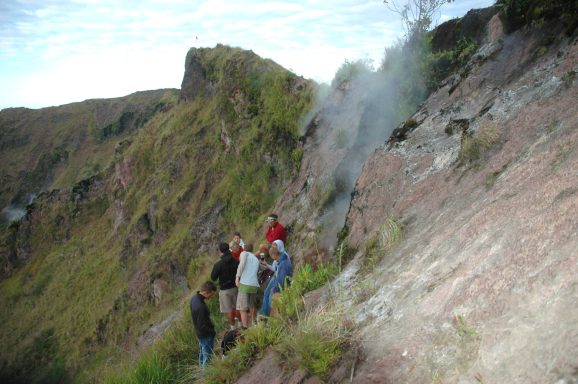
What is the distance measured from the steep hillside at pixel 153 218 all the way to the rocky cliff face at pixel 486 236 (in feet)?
28.5

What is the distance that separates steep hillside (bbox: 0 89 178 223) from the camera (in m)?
59.5

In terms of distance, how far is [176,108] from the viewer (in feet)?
96.1

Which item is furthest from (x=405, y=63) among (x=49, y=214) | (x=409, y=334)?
(x=49, y=214)

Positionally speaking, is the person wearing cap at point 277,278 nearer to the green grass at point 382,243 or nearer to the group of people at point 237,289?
the group of people at point 237,289

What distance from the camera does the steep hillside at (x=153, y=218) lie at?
18.4 metres

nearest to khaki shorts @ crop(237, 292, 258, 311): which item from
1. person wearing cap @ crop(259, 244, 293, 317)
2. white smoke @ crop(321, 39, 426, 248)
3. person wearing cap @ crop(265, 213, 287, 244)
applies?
person wearing cap @ crop(259, 244, 293, 317)

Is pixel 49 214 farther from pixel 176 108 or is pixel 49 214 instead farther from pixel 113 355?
pixel 113 355

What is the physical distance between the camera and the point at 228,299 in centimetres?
837

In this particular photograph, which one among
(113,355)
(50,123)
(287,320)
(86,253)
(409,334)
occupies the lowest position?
(113,355)

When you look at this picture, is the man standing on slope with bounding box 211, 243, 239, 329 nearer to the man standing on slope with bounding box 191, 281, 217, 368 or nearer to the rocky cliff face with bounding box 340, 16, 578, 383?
the man standing on slope with bounding box 191, 281, 217, 368

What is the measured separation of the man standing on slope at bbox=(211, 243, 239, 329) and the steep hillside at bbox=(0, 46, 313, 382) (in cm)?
658

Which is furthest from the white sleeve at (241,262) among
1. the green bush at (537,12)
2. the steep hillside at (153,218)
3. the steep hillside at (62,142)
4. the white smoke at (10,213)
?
the white smoke at (10,213)

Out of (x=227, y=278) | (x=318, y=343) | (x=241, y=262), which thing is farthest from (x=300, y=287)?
(x=318, y=343)

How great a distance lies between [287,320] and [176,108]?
84.6ft
